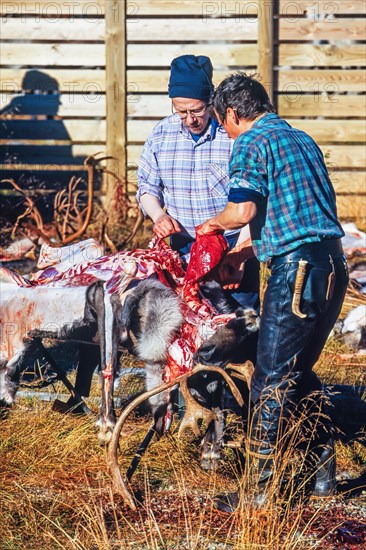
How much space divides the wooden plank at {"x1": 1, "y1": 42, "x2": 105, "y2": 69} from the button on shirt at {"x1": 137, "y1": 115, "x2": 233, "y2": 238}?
195 inches

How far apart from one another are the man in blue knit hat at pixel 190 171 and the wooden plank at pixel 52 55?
496cm

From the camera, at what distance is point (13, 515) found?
4012mm

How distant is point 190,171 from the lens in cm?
510

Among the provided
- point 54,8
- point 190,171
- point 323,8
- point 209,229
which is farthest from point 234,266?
point 54,8

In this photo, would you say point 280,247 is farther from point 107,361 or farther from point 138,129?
point 138,129

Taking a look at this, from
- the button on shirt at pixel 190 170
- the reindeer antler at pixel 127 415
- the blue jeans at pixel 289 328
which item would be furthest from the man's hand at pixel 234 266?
the reindeer antler at pixel 127 415

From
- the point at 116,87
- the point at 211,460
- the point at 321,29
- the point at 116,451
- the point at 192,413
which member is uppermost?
the point at 321,29

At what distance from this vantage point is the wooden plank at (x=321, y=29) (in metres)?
9.80

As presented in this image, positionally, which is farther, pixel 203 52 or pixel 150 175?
pixel 203 52

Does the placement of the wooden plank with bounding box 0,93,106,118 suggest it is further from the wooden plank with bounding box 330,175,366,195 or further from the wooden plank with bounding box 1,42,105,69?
the wooden plank with bounding box 330,175,366,195

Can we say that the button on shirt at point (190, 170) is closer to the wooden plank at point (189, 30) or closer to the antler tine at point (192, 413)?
Result: the antler tine at point (192, 413)

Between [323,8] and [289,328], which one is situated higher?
[323,8]

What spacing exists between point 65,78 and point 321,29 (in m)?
2.89

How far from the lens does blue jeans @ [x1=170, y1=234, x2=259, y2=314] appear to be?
499cm
